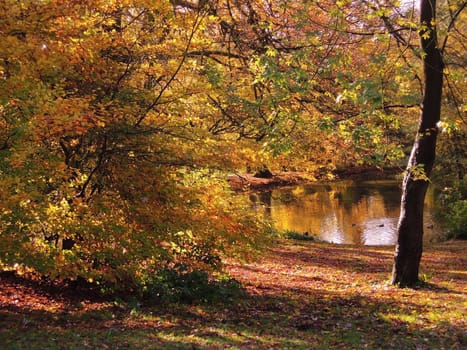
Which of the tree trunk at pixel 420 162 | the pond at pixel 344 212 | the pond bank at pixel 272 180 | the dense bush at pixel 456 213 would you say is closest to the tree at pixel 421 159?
the tree trunk at pixel 420 162

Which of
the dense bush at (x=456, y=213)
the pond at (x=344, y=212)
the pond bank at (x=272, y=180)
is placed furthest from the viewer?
the pond at (x=344, y=212)

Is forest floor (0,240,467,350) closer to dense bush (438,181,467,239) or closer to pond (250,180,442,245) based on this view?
pond (250,180,442,245)

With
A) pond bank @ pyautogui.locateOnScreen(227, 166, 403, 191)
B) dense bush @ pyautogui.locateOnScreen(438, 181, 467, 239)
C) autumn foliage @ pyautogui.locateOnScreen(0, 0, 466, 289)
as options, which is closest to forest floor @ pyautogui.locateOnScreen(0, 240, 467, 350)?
autumn foliage @ pyautogui.locateOnScreen(0, 0, 466, 289)

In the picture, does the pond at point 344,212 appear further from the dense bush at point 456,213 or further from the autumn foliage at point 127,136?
the autumn foliage at point 127,136

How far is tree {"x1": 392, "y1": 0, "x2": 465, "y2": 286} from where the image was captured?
319 inches

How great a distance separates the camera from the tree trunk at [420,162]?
8109 millimetres

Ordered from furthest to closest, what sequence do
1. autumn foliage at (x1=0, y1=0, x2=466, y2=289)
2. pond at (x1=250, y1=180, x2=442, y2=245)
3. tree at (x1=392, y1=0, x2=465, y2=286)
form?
pond at (x1=250, y1=180, x2=442, y2=245)
tree at (x1=392, y1=0, x2=465, y2=286)
autumn foliage at (x1=0, y1=0, x2=466, y2=289)

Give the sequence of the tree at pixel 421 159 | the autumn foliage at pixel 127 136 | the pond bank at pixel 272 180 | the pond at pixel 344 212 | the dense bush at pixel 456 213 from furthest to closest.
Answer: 1. the pond at pixel 344 212
2. the dense bush at pixel 456 213
3. the pond bank at pixel 272 180
4. the tree at pixel 421 159
5. the autumn foliage at pixel 127 136

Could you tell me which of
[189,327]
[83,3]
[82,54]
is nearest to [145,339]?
[189,327]

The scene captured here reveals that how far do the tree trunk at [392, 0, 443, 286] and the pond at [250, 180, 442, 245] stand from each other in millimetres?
7828

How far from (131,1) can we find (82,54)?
3.48ft

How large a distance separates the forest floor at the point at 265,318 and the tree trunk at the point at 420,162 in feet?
1.49

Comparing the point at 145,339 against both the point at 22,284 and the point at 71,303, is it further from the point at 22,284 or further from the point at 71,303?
the point at 22,284

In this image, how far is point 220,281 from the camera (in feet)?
28.4
